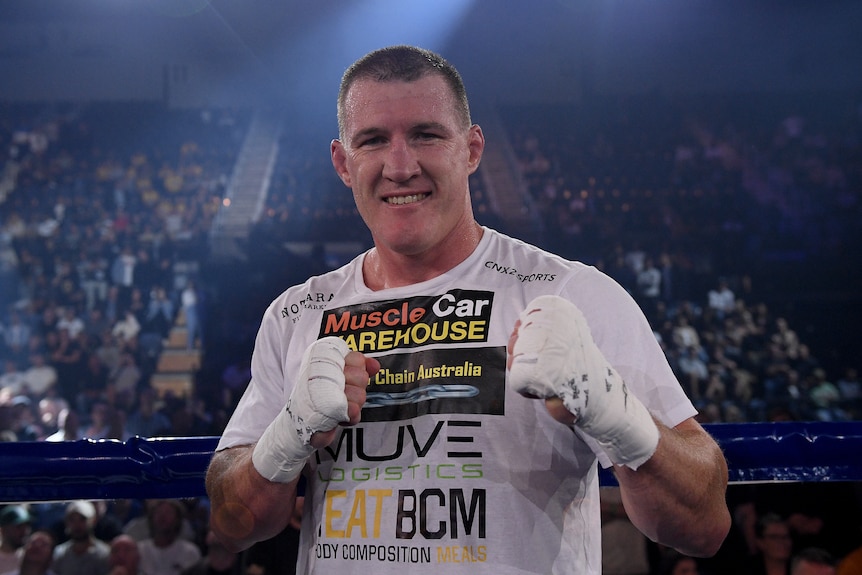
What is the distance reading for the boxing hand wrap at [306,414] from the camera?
4.01 feet

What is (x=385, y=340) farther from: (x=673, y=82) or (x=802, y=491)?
(x=673, y=82)

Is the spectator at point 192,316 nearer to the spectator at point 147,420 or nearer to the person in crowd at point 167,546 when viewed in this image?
the spectator at point 147,420

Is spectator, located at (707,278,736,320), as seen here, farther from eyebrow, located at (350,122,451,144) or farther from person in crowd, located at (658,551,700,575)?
eyebrow, located at (350,122,451,144)

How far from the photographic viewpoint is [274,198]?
1309 centimetres

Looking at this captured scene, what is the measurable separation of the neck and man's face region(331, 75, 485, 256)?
3 centimetres

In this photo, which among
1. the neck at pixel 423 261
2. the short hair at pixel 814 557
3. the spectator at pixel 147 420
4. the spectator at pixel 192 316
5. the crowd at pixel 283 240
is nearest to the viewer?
the neck at pixel 423 261

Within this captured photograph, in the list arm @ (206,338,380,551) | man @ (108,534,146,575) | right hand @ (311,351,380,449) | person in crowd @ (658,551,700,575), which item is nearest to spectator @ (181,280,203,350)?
man @ (108,534,146,575)

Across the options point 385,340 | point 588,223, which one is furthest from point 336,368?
point 588,223

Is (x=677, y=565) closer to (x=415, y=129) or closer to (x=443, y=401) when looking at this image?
(x=443, y=401)

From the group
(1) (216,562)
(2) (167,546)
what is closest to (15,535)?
(2) (167,546)

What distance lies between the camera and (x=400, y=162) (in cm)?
145

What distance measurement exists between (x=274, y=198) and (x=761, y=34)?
362 inches

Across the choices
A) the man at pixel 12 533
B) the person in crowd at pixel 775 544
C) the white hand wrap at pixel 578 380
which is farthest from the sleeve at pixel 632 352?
the man at pixel 12 533

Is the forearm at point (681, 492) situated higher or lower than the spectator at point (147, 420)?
lower
